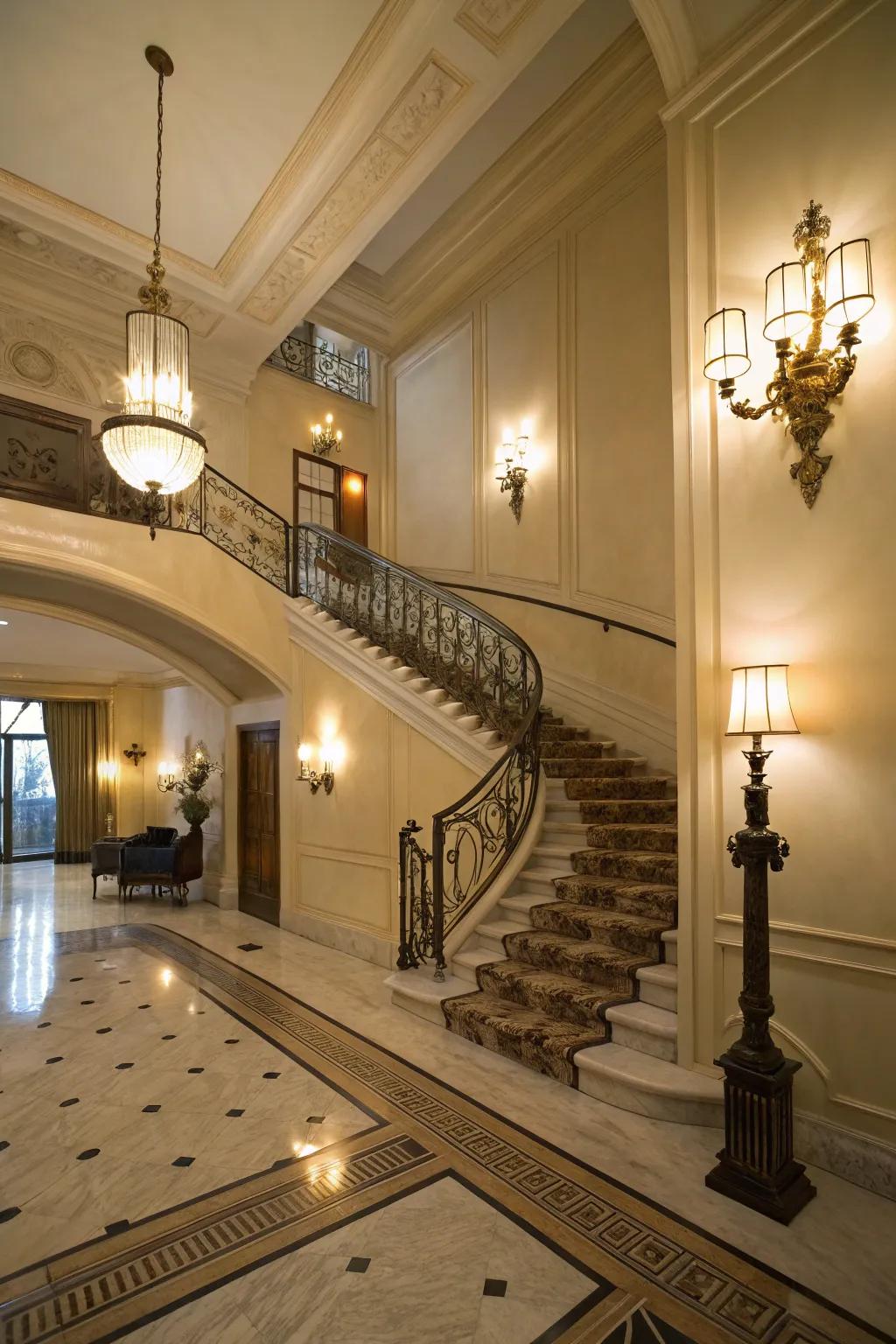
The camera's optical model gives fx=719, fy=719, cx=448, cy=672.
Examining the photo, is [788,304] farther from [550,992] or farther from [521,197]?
[521,197]

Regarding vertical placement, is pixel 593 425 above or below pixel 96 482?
above

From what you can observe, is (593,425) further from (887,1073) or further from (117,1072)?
(117,1072)

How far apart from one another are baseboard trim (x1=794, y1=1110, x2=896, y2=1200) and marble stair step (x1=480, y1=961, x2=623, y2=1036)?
3.32 feet

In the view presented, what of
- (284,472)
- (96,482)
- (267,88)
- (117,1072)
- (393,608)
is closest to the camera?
(117,1072)

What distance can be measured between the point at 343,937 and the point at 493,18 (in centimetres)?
735

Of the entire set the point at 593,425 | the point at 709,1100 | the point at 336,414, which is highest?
the point at 336,414

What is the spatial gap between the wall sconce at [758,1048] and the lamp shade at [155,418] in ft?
10.5

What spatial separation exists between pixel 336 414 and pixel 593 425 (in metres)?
4.30

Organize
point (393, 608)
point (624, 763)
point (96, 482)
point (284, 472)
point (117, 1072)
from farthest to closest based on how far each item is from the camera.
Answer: point (284, 472) → point (393, 608) → point (96, 482) → point (624, 763) → point (117, 1072)

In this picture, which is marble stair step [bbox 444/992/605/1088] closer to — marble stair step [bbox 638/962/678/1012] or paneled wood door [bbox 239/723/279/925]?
marble stair step [bbox 638/962/678/1012]

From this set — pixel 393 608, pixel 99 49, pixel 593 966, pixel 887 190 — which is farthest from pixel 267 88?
pixel 593 966

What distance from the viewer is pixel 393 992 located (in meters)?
4.95

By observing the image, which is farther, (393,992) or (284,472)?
(284,472)

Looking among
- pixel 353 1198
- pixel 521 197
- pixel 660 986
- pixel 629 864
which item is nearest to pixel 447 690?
pixel 629 864
